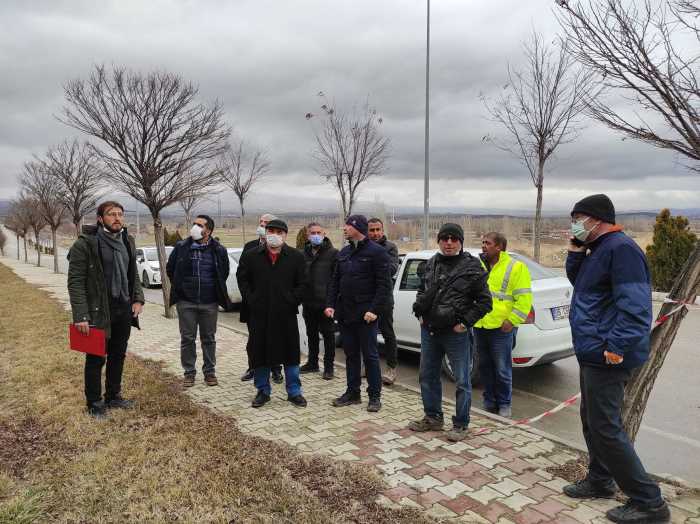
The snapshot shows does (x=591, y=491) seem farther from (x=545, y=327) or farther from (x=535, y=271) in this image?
(x=535, y=271)

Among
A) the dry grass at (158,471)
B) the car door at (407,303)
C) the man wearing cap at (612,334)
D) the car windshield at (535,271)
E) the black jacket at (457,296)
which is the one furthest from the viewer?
the car door at (407,303)

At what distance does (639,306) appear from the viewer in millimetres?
2762

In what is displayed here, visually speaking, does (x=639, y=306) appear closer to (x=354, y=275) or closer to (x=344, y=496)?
(x=344, y=496)

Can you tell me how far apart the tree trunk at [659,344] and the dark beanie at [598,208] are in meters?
0.80

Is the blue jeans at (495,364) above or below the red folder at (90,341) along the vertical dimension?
below

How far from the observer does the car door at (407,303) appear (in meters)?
6.61

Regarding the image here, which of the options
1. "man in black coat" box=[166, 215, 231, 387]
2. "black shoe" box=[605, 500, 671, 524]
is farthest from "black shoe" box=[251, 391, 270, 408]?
"black shoe" box=[605, 500, 671, 524]

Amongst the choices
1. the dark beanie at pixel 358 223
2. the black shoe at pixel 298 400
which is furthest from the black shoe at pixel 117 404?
the dark beanie at pixel 358 223

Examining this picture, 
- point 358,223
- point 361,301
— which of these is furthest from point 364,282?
point 358,223

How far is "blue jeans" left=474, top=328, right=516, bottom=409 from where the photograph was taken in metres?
4.81

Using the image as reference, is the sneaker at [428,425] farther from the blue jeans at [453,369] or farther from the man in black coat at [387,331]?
the man in black coat at [387,331]

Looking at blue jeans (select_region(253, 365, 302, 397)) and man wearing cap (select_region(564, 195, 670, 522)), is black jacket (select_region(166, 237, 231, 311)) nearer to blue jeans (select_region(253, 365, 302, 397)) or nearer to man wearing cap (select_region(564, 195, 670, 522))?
blue jeans (select_region(253, 365, 302, 397))

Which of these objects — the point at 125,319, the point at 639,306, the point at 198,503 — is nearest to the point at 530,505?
the point at 639,306

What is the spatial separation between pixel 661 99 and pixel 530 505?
2982 millimetres
